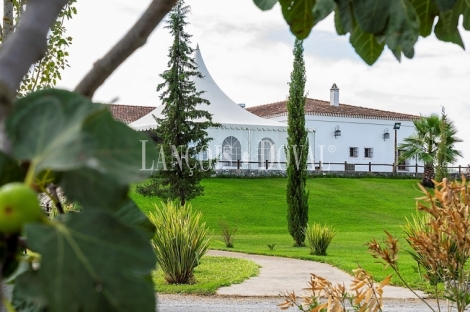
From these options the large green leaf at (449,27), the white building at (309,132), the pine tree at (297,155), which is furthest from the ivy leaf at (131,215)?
the white building at (309,132)

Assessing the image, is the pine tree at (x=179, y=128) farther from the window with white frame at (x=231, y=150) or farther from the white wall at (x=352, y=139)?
the white wall at (x=352, y=139)

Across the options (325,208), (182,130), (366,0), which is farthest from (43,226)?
(325,208)

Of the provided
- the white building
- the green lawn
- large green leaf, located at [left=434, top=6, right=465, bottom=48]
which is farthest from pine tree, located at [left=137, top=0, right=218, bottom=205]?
large green leaf, located at [left=434, top=6, right=465, bottom=48]

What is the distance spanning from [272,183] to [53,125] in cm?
2270

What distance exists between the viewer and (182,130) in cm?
1544

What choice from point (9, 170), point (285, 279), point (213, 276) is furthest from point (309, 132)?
point (9, 170)

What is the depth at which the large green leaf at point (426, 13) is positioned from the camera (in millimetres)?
731

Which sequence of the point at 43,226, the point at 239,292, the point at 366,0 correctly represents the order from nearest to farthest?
the point at 43,226
the point at 366,0
the point at 239,292

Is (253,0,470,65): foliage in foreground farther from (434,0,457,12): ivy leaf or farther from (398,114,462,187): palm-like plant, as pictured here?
(398,114,462,187): palm-like plant

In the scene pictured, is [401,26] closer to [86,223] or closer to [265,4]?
[265,4]

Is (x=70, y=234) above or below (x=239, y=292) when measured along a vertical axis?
above

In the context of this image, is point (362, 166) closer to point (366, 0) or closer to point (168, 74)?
point (168, 74)

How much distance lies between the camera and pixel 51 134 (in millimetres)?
264

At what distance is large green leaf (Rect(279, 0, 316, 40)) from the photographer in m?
0.68
